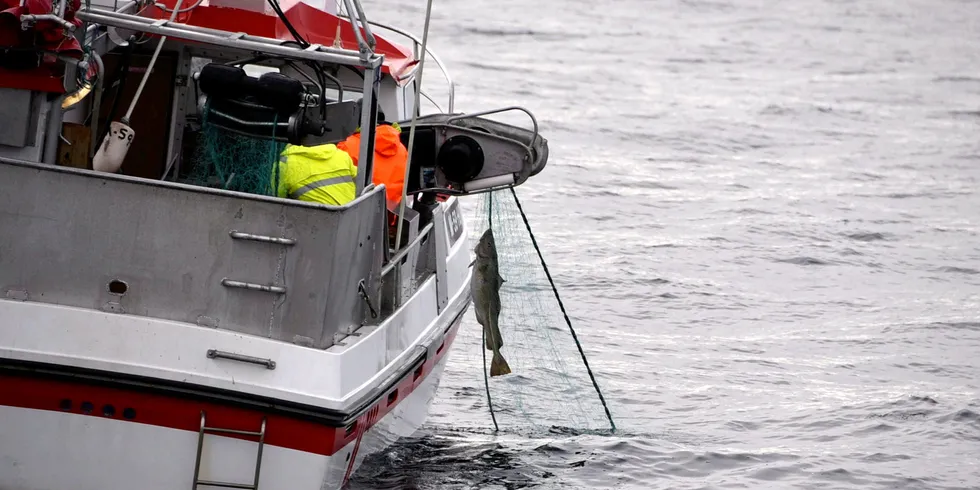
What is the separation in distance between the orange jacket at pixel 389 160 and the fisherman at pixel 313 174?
1.81 feet

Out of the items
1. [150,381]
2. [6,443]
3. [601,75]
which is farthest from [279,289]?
[601,75]

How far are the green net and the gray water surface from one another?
165 centimetres

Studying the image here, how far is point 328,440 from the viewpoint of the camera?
5.82 metres

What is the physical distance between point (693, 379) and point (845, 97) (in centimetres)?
1413

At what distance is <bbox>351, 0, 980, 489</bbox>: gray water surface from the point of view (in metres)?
9.44

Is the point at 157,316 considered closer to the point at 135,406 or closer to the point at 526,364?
the point at 135,406

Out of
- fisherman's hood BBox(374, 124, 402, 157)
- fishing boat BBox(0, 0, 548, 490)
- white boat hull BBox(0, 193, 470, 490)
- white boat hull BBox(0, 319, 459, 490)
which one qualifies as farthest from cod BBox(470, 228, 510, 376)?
white boat hull BBox(0, 319, 459, 490)

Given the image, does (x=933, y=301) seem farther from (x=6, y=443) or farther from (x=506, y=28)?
(x=506, y=28)

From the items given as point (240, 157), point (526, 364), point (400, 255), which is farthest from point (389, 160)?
point (526, 364)

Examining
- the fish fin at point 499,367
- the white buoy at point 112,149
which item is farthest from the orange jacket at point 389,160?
the fish fin at point 499,367

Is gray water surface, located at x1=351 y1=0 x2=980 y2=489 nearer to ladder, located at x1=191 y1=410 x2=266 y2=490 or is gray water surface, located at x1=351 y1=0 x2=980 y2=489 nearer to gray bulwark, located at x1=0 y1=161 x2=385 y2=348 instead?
ladder, located at x1=191 y1=410 x2=266 y2=490

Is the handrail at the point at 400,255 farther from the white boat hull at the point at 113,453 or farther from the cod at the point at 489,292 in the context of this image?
the white boat hull at the point at 113,453

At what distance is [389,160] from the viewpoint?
7.19m

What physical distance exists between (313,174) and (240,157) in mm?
639
